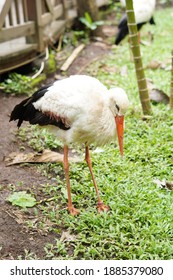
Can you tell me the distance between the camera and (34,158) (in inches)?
185

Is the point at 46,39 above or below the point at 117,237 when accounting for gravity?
above

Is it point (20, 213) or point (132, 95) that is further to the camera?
point (132, 95)

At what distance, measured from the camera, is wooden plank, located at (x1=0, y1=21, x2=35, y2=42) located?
604 centimetres

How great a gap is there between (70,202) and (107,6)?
9.24m

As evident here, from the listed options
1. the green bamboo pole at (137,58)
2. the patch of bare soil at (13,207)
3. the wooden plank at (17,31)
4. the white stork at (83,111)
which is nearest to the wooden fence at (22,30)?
the wooden plank at (17,31)

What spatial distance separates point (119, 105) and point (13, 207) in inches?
48.1

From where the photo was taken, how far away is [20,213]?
381 centimetres

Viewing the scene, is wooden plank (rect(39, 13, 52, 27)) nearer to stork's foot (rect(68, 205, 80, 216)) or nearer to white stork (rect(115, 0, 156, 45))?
white stork (rect(115, 0, 156, 45))

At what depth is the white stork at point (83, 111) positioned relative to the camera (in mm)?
3711

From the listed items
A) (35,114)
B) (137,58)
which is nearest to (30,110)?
(35,114)
